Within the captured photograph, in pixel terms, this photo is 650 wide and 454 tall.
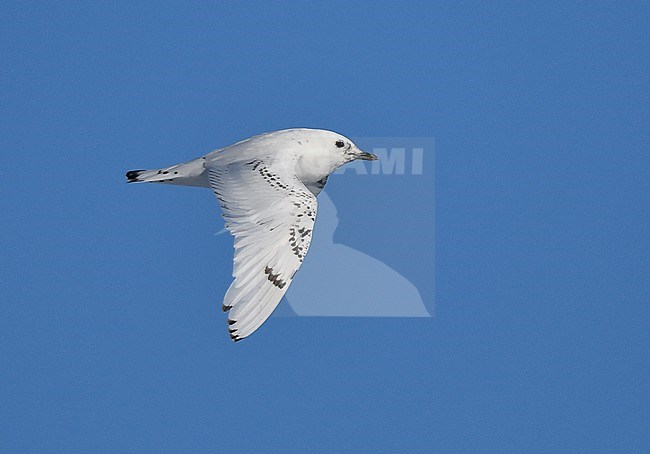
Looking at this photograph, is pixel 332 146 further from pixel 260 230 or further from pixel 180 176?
pixel 260 230

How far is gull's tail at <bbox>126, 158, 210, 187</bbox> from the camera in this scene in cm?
248

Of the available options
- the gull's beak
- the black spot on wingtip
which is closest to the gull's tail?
the black spot on wingtip

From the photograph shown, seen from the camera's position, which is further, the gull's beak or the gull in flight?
the gull's beak

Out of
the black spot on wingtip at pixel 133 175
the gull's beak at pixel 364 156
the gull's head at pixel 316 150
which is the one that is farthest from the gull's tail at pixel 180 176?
the gull's beak at pixel 364 156

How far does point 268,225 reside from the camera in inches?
87.0

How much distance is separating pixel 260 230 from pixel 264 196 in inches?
4.7

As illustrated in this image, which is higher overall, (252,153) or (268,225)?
(252,153)

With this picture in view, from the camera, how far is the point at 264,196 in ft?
7.52

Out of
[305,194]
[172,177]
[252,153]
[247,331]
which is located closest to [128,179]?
[172,177]

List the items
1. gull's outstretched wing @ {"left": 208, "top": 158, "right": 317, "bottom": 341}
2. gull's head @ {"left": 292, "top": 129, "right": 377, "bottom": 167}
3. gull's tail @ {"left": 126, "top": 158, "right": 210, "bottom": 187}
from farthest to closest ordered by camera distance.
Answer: gull's head @ {"left": 292, "top": 129, "right": 377, "bottom": 167} → gull's tail @ {"left": 126, "top": 158, "right": 210, "bottom": 187} → gull's outstretched wing @ {"left": 208, "top": 158, "right": 317, "bottom": 341}

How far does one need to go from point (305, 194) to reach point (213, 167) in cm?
→ 26

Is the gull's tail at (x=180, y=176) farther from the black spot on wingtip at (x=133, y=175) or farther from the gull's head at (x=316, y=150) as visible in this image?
the gull's head at (x=316, y=150)

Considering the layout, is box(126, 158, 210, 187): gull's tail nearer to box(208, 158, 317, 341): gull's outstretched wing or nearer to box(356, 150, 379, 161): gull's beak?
box(208, 158, 317, 341): gull's outstretched wing

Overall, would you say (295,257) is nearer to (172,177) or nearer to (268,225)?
(268,225)
